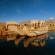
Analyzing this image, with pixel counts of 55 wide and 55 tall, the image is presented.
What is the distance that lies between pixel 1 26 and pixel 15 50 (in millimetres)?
877

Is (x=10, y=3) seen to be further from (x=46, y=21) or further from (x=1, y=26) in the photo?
(x=46, y=21)

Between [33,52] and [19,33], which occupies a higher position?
[19,33]

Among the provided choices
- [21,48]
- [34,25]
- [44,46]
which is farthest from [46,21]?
[21,48]

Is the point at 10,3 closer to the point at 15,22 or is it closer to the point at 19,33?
the point at 15,22

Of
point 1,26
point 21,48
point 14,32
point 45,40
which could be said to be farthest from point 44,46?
point 1,26

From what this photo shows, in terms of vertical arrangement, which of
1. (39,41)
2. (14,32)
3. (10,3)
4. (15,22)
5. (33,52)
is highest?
(10,3)

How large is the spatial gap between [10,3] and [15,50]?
147 centimetres

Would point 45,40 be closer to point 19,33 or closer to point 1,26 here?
point 19,33

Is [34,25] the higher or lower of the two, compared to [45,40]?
higher

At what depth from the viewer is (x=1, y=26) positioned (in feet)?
15.5

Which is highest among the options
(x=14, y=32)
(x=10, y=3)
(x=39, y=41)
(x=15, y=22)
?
(x=10, y=3)

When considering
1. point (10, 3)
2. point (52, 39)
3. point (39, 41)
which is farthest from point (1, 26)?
point (52, 39)

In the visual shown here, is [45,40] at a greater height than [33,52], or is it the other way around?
[45,40]

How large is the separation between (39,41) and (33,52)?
40 cm
